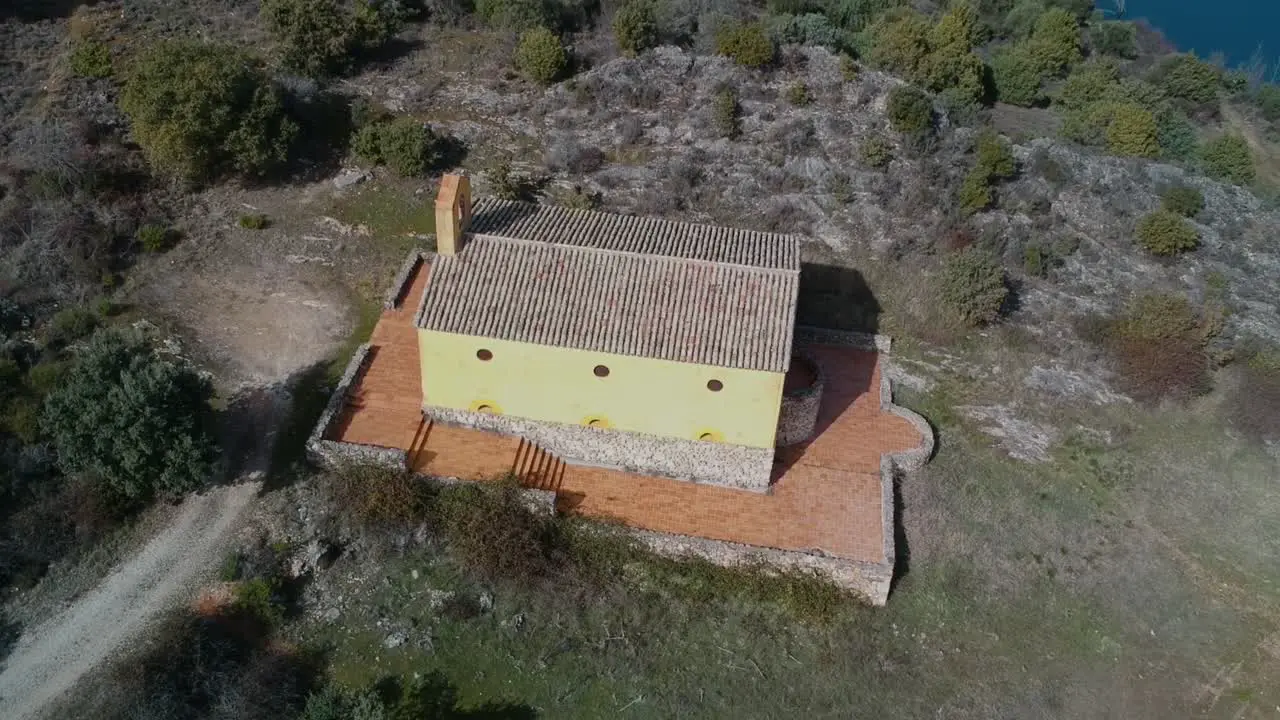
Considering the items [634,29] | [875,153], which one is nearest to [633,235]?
[875,153]

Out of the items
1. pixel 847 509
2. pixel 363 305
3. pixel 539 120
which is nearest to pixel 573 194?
pixel 539 120

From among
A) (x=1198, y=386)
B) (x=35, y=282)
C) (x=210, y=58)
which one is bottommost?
(x=1198, y=386)

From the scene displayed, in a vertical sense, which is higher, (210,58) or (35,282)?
(210,58)

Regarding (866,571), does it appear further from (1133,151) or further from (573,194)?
A: (1133,151)

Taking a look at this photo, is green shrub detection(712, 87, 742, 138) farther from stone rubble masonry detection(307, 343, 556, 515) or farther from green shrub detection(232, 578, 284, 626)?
green shrub detection(232, 578, 284, 626)

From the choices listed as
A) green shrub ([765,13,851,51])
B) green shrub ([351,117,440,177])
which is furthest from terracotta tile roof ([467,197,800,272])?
green shrub ([765,13,851,51])

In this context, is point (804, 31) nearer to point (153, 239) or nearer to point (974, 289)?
point (974, 289)

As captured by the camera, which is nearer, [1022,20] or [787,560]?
[787,560]
